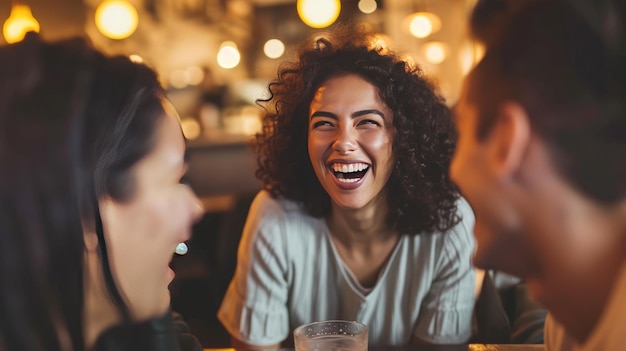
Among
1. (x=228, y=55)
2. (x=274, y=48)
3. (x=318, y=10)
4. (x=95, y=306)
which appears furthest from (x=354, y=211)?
(x=274, y=48)

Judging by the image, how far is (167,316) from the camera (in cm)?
87

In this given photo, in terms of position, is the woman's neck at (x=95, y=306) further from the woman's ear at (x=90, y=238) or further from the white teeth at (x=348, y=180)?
→ the white teeth at (x=348, y=180)

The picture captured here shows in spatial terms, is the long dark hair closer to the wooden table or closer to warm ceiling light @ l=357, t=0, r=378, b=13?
the wooden table

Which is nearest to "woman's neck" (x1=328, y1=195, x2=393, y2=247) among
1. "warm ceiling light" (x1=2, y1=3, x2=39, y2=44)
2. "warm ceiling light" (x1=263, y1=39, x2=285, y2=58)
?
"warm ceiling light" (x1=2, y1=3, x2=39, y2=44)

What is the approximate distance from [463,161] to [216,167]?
3.34 meters

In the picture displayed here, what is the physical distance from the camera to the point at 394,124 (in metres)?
1.29

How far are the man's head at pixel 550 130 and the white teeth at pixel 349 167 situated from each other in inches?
22.9

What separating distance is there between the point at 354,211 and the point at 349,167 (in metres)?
0.20

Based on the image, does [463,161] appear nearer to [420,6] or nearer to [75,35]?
[75,35]

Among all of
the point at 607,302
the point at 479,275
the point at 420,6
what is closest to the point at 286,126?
the point at 479,275

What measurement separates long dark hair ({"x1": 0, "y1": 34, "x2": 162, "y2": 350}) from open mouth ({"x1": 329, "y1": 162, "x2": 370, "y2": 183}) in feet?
2.03

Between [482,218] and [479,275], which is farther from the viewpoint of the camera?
[479,275]

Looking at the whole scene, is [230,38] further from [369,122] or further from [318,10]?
[369,122]

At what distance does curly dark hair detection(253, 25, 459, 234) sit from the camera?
1298 mm
